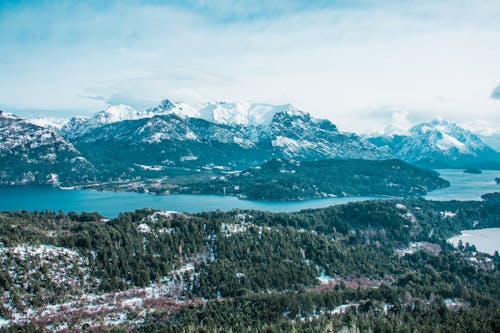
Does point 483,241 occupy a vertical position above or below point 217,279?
below

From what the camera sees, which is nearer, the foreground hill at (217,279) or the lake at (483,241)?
the foreground hill at (217,279)

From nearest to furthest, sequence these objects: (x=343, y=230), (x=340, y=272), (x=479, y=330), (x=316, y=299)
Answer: (x=479, y=330) → (x=316, y=299) → (x=340, y=272) → (x=343, y=230)

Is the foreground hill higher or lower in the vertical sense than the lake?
higher

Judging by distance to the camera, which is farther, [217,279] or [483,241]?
[483,241]

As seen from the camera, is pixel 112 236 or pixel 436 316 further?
pixel 112 236

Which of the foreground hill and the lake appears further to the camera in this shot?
the lake

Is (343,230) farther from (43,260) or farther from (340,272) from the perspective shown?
(43,260)

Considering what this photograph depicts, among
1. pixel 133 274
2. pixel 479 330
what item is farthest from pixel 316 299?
pixel 133 274

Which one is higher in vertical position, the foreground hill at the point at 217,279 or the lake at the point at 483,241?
the foreground hill at the point at 217,279
